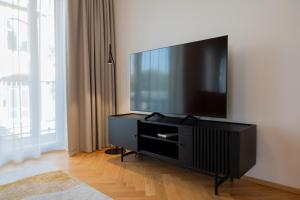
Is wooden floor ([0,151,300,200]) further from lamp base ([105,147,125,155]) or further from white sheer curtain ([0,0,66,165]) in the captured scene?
white sheer curtain ([0,0,66,165])

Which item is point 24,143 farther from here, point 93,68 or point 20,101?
point 93,68

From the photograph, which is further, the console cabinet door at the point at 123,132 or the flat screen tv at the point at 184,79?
the console cabinet door at the point at 123,132

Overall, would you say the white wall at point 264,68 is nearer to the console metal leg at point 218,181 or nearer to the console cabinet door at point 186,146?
the console metal leg at point 218,181

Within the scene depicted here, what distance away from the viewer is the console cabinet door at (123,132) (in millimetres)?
2574

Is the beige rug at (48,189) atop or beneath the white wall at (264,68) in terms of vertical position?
beneath

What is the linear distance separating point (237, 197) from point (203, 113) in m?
0.79

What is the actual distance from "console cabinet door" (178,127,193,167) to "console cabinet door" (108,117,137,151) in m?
0.63

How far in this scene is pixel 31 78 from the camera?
113 inches

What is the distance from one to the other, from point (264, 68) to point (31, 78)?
108 inches

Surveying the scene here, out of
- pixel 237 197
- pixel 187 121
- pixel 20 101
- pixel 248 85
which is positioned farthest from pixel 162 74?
pixel 20 101

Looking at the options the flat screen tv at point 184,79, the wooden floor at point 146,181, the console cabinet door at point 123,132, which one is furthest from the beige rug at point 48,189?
the flat screen tv at point 184,79

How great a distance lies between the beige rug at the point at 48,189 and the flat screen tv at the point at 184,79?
1.13 metres

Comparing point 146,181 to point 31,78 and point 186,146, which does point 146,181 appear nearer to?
point 186,146

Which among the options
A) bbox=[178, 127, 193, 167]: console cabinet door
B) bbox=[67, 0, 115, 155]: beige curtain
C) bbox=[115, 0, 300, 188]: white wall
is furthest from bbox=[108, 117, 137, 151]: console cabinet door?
bbox=[115, 0, 300, 188]: white wall
